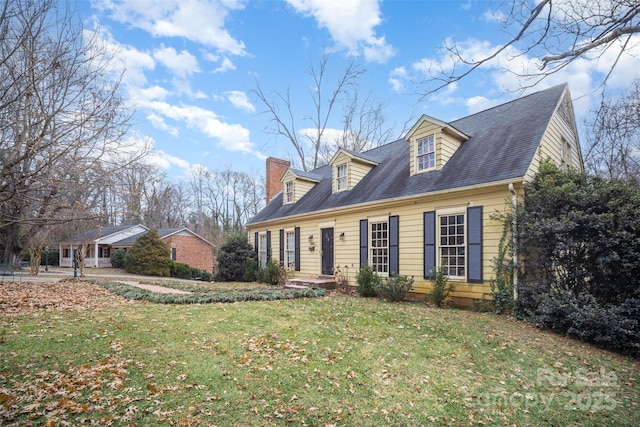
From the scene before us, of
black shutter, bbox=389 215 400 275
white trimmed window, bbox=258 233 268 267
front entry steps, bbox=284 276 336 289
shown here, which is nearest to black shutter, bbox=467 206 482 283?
black shutter, bbox=389 215 400 275

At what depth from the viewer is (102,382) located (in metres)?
3.95

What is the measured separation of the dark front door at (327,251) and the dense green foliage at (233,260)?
5.57m

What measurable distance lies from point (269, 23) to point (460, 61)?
27.3ft

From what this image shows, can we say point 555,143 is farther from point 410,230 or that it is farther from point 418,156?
point 410,230

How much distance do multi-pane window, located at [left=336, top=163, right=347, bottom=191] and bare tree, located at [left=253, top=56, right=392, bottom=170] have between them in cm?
1247

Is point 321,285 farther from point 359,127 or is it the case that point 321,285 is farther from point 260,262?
point 359,127

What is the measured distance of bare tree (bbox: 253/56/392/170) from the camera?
26109 millimetres

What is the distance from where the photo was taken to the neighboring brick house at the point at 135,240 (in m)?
30.2

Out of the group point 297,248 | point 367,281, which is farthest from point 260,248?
point 367,281

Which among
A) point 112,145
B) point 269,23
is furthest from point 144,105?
point 269,23

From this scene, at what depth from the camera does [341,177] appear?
1444 centimetres

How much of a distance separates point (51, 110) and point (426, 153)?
32.4 feet

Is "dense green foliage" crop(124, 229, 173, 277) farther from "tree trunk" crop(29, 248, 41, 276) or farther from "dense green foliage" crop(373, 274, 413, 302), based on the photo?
"dense green foliage" crop(373, 274, 413, 302)

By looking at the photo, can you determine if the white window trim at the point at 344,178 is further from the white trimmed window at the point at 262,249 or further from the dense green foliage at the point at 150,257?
the dense green foliage at the point at 150,257
